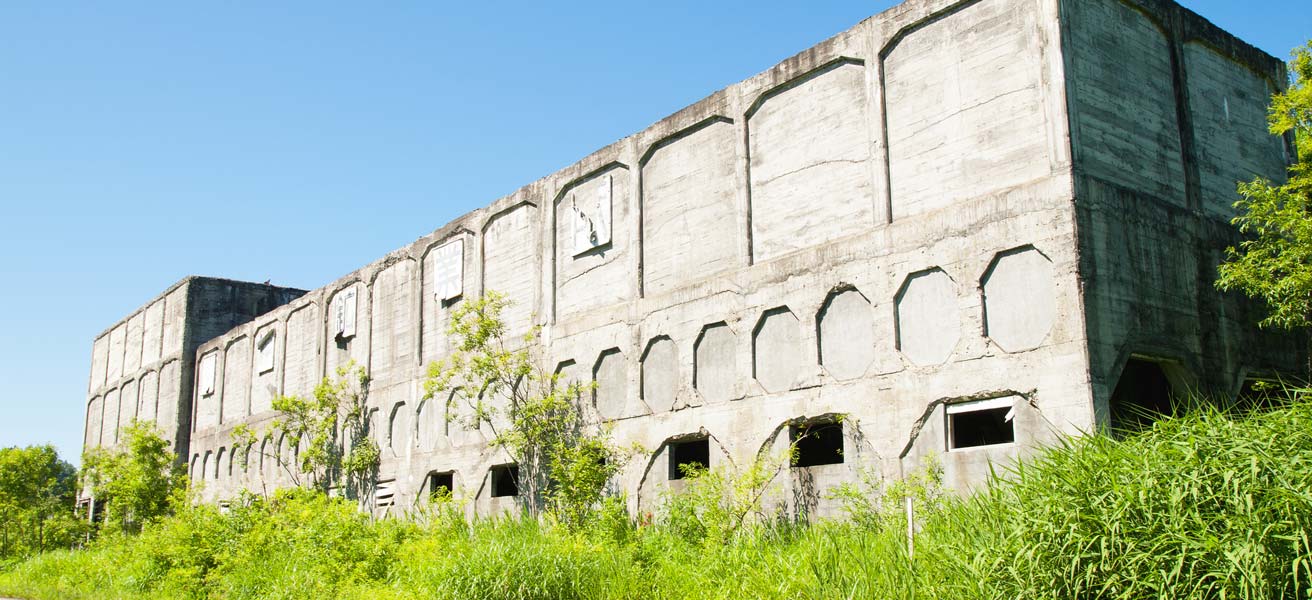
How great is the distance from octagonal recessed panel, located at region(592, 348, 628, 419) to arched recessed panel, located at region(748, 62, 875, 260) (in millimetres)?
3579

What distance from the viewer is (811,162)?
53.1 ft

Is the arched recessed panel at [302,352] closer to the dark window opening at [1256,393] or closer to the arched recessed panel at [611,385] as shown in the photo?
the arched recessed panel at [611,385]

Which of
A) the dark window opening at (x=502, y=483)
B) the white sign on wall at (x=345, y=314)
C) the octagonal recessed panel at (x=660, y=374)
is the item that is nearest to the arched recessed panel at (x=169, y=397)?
the white sign on wall at (x=345, y=314)

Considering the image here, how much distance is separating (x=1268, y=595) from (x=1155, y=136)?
8680 millimetres

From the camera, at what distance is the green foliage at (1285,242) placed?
43.0 ft

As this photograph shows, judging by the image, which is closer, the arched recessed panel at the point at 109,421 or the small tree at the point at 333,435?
the small tree at the point at 333,435

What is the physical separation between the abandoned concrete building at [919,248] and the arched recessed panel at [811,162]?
0.04 metres

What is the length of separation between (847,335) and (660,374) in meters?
4.01

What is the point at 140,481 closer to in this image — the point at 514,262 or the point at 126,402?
the point at 126,402

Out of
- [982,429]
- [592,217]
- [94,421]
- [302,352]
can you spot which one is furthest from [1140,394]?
[94,421]

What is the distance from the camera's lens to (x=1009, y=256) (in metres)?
13.2

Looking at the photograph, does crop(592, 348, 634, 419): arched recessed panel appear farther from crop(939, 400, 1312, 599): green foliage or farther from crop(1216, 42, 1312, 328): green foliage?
crop(939, 400, 1312, 599): green foliage

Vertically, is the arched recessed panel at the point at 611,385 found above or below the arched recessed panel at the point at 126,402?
below

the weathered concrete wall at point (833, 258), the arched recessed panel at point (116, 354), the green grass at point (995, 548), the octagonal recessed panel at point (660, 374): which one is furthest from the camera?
→ the arched recessed panel at point (116, 354)
